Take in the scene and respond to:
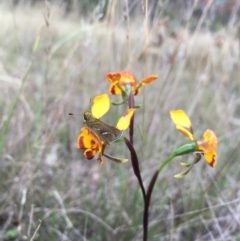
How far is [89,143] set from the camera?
681 mm

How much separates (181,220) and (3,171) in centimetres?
55

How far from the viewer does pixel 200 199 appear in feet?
4.21

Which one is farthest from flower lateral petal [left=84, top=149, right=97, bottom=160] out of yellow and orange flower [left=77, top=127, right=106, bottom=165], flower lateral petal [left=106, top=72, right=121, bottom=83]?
flower lateral petal [left=106, top=72, right=121, bottom=83]

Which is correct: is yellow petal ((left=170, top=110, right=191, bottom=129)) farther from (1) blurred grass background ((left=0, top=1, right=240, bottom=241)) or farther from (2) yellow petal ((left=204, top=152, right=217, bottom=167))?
(1) blurred grass background ((left=0, top=1, right=240, bottom=241))

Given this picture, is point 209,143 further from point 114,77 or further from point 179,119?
point 114,77

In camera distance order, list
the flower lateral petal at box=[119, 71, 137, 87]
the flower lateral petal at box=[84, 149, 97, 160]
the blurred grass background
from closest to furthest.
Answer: the flower lateral petal at box=[84, 149, 97, 160], the flower lateral petal at box=[119, 71, 137, 87], the blurred grass background

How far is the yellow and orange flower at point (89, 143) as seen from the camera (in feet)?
2.22

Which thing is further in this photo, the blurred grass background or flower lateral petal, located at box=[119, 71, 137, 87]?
the blurred grass background

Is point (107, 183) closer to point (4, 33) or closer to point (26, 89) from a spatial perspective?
point (26, 89)

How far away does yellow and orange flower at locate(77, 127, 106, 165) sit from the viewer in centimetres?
68

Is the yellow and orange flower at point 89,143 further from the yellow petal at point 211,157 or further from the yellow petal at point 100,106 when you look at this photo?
the yellow petal at point 211,157

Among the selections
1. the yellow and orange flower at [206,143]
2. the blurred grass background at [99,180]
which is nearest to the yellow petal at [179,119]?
the yellow and orange flower at [206,143]

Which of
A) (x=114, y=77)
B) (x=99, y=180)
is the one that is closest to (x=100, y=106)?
(x=114, y=77)

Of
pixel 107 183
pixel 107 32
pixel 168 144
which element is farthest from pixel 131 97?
pixel 168 144
